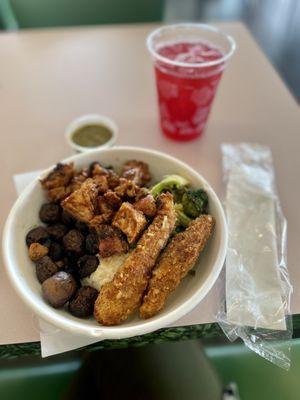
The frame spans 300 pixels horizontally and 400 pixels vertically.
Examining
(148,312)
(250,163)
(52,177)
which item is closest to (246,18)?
(250,163)

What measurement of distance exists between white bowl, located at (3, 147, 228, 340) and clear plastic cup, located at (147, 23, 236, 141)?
22 centimetres

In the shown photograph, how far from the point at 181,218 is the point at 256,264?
0.18 metres

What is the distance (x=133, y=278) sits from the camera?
652 millimetres

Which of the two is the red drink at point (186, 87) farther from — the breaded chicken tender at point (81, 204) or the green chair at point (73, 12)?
the green chair at point (73, 12)

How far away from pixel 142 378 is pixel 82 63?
40.1 inches

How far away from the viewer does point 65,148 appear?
1.04m

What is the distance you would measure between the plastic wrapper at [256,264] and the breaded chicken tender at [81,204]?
296 mm

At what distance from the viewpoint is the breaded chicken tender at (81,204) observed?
2.41 ft

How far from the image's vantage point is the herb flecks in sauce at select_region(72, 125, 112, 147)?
0.96m

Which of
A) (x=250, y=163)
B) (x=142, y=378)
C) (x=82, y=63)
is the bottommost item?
(x=142, y=378)

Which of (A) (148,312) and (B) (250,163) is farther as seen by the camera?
(B) (250,163)

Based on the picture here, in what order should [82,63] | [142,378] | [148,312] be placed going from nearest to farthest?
[148,312] < [142,378] < [82,63]

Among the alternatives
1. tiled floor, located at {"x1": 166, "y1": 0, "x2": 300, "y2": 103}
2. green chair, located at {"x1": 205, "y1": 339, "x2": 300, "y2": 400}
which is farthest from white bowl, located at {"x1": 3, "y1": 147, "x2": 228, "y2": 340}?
tiled floor, located at {"x1": 166, "y1": 0, "x2": 300, "y2": 103}

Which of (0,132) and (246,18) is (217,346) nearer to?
(0,132)
